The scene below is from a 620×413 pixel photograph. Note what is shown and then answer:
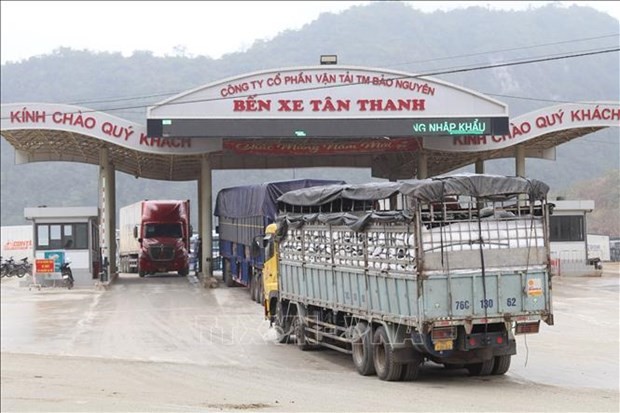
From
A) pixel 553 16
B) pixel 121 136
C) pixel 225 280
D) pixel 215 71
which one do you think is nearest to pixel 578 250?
pixel 225 280

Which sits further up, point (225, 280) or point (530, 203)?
point (530, 203)

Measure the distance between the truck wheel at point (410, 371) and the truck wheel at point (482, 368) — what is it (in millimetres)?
1115

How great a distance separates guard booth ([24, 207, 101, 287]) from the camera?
118ft

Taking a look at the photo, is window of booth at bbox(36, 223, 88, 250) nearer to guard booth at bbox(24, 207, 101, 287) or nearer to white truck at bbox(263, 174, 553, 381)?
guard booth at bbox(24, 207, 101, 287)

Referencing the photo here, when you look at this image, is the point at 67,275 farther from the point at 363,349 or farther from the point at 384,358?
the point at 384,358

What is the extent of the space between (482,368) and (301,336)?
4.67m

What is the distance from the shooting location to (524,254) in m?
13.6

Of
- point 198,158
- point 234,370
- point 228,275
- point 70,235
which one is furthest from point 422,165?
point 234,370

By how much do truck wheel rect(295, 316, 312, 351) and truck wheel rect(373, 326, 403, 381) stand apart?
11.8 ft

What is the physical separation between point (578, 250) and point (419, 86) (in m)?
12.2

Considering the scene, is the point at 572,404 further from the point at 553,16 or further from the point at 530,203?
the point at 553,16

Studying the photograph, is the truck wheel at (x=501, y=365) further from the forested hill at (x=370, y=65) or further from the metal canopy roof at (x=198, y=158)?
the forested hill at (x=370, y=65)

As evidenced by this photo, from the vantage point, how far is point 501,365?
47.1 ft

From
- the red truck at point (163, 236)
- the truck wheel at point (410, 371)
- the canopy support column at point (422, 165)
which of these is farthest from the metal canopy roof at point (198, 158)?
the truck wheel at point (410, 371)
